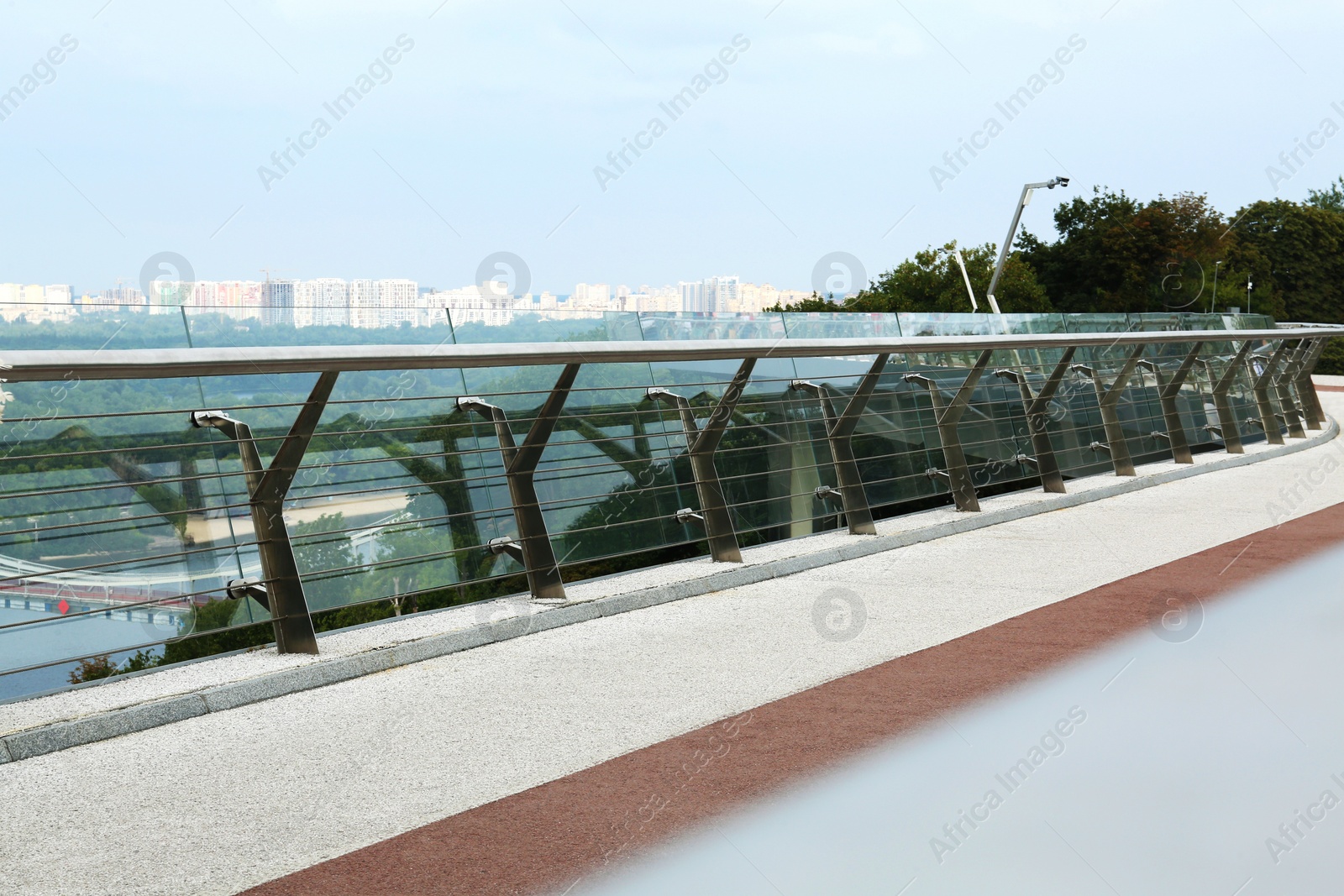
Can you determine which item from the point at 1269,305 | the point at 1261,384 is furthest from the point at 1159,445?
the point at 1269,305

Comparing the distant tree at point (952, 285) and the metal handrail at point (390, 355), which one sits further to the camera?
the distant tree at point (952, 285)

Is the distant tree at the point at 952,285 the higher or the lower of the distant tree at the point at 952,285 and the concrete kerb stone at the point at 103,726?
the higher

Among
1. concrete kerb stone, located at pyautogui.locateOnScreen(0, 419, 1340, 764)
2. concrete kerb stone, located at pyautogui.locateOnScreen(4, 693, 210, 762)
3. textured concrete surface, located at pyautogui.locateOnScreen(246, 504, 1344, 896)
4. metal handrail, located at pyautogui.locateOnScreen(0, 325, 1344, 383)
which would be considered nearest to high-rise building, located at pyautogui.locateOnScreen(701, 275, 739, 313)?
concrete kerb stone, located at pyautogui.locateOnScreen(0, 419, 1340, 764)

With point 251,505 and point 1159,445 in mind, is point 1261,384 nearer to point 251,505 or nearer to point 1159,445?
point 1159,445

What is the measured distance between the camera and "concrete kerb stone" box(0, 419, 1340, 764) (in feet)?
13.5

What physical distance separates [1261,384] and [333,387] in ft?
47.8

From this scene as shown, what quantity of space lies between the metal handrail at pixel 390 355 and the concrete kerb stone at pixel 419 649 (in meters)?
1.19

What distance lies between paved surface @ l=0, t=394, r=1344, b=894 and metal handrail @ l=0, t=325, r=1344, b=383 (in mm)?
1291

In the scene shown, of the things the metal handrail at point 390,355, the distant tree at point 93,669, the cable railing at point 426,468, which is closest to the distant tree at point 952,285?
the cable railing at point 426,468

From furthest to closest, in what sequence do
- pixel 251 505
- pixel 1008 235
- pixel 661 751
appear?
pixel 1008 235 → pixel 251 505 → pixel 661 751

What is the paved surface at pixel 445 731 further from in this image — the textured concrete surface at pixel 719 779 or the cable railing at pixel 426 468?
the cable railing at pixel 426 468

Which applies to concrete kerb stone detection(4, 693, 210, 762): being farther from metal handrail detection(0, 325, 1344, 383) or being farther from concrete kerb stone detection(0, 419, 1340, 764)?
metal handrail detection(0, 325, 1344, 383)

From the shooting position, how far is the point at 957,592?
21.7 ft

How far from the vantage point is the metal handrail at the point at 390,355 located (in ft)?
13.5
